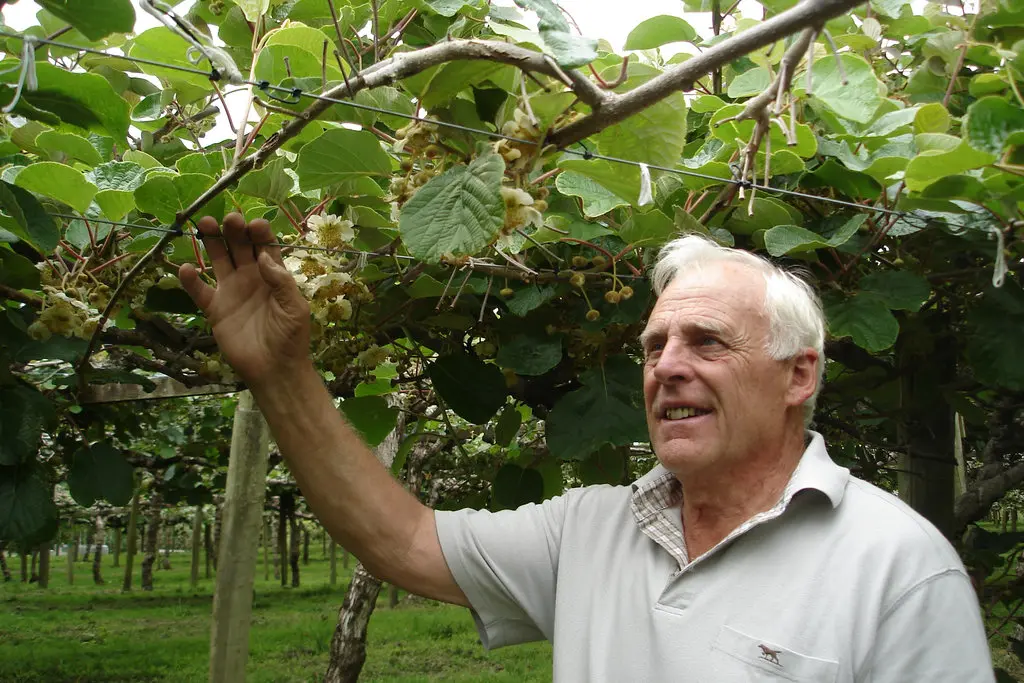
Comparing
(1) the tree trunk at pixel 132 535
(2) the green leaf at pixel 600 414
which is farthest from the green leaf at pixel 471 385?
(1) the tree trunk at pixel 132 535

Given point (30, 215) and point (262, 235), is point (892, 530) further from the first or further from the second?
point (30, 215)

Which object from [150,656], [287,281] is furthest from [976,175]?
[150,656]

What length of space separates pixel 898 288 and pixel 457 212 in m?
0.92

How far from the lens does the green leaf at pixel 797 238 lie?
1379 millimetres

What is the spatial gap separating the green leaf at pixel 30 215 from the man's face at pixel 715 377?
94 cm

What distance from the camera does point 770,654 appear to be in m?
1.10

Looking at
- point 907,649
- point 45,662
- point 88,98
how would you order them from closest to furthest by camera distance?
point 907,649, point 88,98, point 45,662

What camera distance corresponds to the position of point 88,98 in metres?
1.23

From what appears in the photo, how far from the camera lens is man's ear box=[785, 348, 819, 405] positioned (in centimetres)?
139

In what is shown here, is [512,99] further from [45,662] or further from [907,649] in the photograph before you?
[45,662]

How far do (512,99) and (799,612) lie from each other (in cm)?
74

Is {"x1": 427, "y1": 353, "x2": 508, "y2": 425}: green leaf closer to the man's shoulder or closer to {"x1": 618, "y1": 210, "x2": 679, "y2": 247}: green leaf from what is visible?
{"x1": 618, "y1": 210, "x2": 679, "y2": 247}: green leaf

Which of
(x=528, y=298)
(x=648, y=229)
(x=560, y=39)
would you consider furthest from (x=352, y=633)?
(x=560, y=39)

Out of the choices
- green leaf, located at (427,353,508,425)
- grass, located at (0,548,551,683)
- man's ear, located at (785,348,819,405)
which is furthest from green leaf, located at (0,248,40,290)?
grass, located at (0,548,551,683)
